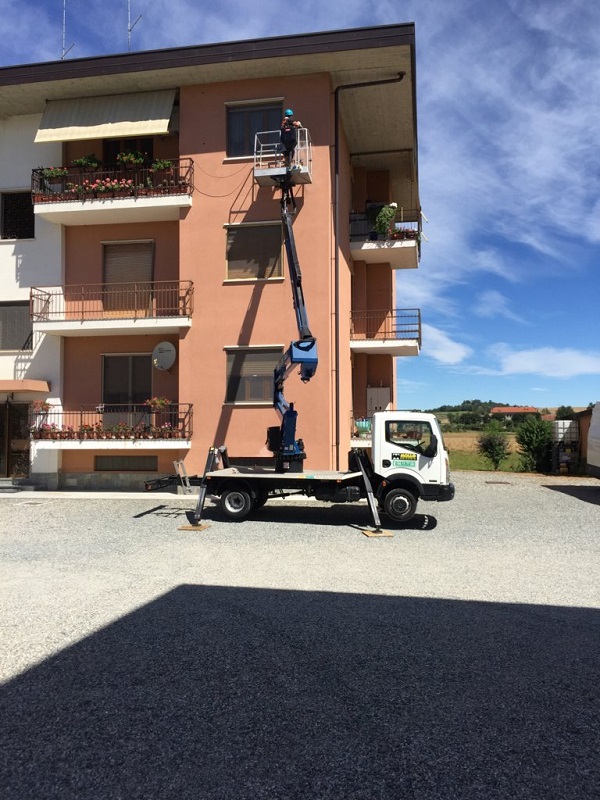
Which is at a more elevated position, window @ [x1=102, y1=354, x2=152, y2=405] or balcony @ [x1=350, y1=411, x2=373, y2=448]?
window @ [x1=102, y1=354, x2=152, y2=405]

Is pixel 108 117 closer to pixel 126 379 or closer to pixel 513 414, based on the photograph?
pixel 126 379

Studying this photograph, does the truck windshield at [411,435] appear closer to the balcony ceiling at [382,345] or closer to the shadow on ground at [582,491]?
the shadow on ground at [582,491]

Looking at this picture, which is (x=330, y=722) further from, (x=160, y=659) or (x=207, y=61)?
(x=207, y=61)

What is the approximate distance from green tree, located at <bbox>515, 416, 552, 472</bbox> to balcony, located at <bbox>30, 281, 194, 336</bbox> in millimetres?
15463

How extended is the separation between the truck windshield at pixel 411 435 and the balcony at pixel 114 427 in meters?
6.47

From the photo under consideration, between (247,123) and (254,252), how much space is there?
12.4 ft

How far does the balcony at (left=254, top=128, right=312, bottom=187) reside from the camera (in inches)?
568

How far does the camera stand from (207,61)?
15258mm

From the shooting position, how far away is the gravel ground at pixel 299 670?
10.3 feet

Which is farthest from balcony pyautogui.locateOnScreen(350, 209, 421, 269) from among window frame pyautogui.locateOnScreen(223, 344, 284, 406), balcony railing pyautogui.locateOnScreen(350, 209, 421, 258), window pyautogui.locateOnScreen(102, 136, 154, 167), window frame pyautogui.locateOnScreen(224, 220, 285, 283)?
window pyautogui.locateOnScreen(102, 136, 154, 167)

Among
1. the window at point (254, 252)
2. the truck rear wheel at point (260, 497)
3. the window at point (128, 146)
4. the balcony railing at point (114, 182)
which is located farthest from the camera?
the window at point (128, 146)

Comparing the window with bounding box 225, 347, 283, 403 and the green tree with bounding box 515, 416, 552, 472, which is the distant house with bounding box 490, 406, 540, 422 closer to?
the green tree with bounding box 515, 416, 552, 472

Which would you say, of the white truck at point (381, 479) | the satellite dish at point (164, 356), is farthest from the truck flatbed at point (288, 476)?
the satellite dish at point (164, 356)

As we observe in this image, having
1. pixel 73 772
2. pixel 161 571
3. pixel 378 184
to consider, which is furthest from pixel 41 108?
pixel 73 772
